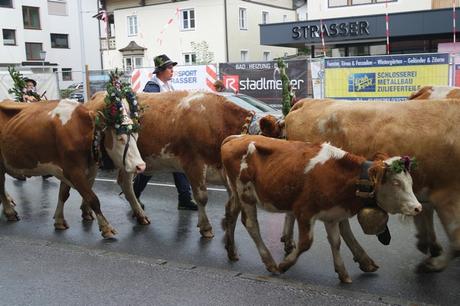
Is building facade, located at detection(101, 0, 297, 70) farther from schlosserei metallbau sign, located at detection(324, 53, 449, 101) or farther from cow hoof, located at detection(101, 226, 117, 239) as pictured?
cow hoof, located at detection(101, 226, 117, 239)

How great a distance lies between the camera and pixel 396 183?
181 inches

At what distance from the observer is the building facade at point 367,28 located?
24.7m

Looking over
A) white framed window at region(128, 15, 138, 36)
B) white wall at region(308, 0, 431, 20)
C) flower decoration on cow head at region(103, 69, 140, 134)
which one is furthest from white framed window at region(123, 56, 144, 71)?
flower decoration on cow head at region(103, 69, 140, 134)

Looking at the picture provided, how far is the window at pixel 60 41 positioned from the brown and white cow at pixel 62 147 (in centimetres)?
4966

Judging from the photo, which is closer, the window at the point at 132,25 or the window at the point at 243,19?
the window at the point at 243,19

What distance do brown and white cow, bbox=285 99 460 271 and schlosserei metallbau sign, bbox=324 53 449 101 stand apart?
27.4ft

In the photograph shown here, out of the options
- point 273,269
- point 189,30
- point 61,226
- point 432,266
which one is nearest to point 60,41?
point 189,30

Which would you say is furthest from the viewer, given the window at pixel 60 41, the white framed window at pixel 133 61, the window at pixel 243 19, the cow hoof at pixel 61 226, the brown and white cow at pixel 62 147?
the window at pixel 60 41

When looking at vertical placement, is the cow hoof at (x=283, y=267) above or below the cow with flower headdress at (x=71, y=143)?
below

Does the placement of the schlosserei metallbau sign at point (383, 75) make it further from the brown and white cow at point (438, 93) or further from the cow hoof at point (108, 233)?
the cow hoof at point (108, 233)

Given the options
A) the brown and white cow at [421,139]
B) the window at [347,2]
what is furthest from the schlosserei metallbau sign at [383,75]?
the window at [347,2]

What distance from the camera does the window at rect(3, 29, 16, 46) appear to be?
50.1m

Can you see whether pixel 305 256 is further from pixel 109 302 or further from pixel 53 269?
pixel 53 269

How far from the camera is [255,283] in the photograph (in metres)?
5.14
